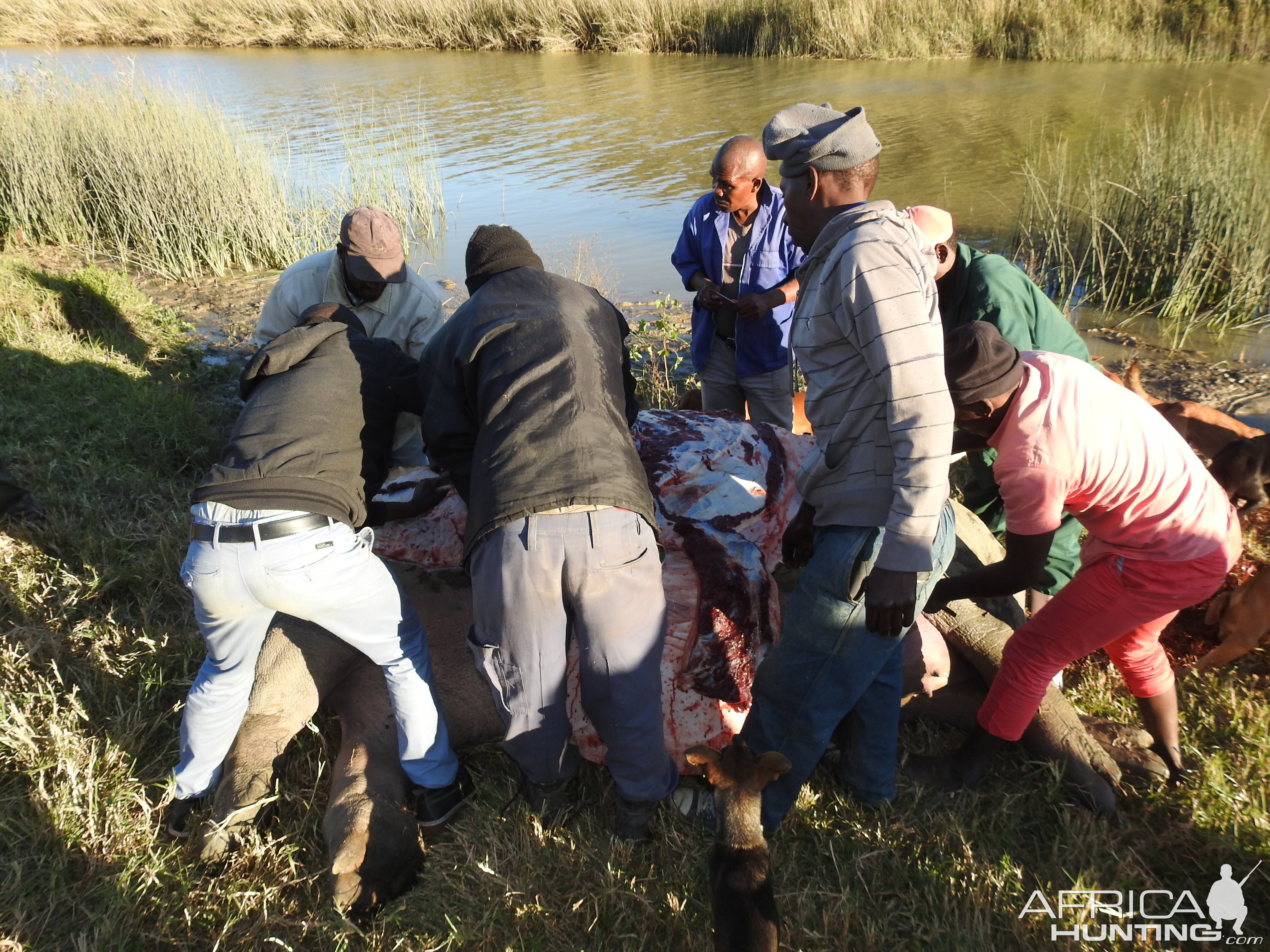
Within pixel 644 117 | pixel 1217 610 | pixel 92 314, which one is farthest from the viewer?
pixel 644 117

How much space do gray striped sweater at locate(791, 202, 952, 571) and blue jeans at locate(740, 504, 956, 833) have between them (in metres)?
0.11

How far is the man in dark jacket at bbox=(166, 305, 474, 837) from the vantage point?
2.40 meters

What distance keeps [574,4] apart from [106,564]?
21.6 metres

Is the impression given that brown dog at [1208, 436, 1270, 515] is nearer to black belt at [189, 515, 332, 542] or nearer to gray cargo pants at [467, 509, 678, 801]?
gray cargo pants at [467, 509, 678, 801]

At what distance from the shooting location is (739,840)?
2.29 meters

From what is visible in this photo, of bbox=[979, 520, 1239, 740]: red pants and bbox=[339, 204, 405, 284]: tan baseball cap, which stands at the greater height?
bbox=[339, 204, 405, 284]: tan baseball cap

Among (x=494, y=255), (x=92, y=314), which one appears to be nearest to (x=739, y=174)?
(x=494, y=255)

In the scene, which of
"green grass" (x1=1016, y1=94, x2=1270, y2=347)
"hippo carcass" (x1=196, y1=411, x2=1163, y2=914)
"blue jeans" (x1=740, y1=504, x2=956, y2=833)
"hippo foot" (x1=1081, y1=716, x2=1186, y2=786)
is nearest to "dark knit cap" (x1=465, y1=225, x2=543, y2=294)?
"hippo carcass" (x1=196, y1=411, x2=1163, y2=914)

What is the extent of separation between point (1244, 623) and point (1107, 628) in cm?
92

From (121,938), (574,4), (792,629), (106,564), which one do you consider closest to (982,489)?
(792,629)

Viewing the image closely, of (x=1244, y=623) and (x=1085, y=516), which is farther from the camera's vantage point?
(x=1244, y=623)

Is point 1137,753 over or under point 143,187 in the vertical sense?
under

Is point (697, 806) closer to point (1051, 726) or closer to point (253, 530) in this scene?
point (1051, 726)

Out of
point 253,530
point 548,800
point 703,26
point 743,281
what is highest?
point 703,26
